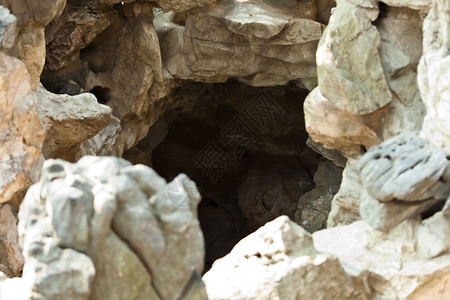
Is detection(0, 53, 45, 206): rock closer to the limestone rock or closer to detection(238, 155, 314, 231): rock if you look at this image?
the limestone rock

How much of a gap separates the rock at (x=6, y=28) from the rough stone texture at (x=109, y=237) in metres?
2.48

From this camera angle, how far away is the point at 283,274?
Result: 179 inches

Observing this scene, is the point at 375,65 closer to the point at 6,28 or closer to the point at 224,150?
the point at 6,28

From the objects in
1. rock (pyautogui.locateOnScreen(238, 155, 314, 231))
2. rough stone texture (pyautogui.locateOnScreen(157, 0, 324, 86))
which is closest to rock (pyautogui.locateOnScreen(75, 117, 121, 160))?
rough stone texture (pyautogui.locateOnScreen(157, 0, 324, 86))

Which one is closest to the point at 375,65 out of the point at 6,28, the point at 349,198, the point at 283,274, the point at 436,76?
the point at 436,76

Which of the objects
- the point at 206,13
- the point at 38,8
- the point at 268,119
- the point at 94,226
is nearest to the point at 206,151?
the point at 268,119

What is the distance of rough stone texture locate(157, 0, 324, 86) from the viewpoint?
868 centimetres

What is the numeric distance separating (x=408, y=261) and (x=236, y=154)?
7787mm

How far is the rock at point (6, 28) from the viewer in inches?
212

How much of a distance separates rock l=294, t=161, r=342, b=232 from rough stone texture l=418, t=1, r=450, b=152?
528 centimetres

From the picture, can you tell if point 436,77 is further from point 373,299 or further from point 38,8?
point 38,8

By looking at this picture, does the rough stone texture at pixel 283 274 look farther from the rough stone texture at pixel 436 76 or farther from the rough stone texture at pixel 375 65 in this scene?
the rough stone texture at pixel 375 65

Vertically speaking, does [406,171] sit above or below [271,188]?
above

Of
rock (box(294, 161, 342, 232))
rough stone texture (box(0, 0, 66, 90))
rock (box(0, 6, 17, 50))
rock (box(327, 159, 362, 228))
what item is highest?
rock (box(0, 6, 17, 50))
